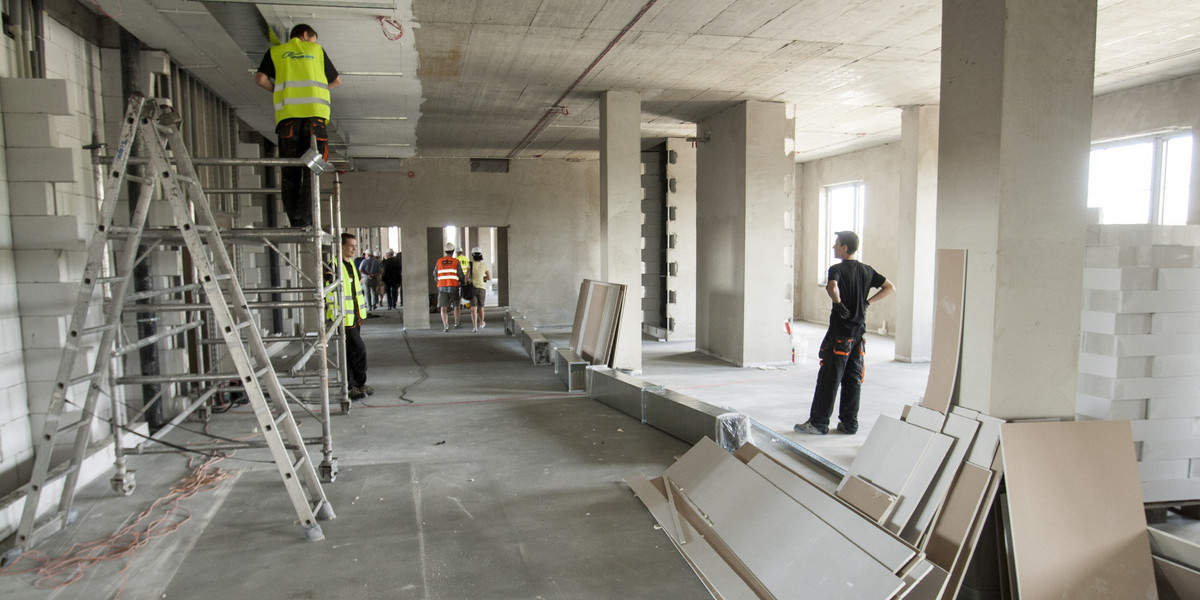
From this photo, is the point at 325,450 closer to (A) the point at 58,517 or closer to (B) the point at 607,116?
(A) the point at 58,517

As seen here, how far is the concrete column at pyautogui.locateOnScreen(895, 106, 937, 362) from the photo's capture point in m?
9.27

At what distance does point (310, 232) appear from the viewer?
4469 millimetres

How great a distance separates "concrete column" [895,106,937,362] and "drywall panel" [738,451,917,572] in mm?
6785

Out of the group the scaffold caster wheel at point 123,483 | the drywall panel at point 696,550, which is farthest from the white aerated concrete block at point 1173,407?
the scaffold caster wheel at point 123,483

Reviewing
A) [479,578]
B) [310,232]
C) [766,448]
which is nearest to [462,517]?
[479,578]

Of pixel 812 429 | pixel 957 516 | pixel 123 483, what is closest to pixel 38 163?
pixel 123 483

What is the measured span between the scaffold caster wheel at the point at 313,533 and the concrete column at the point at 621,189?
16.2ft

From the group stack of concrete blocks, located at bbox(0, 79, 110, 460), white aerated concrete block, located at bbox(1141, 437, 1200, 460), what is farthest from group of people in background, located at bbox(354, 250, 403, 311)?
white aerated concrete block, located at bbox(1141, 437, 1200, 460)

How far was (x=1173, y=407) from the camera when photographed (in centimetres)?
397

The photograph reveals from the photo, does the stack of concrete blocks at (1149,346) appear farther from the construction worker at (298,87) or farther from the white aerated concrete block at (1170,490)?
the construction worker at (298,87)

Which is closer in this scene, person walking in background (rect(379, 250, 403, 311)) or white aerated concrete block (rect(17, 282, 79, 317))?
white aerated concrete block (rect(17, 282, 79, 317))

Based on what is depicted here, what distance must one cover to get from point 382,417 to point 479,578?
11.1ft

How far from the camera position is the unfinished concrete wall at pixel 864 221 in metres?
12.2

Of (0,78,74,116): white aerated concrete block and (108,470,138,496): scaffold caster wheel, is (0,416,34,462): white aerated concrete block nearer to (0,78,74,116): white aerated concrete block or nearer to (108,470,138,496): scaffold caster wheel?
(108,470,138,496): scaffold caster wheel
